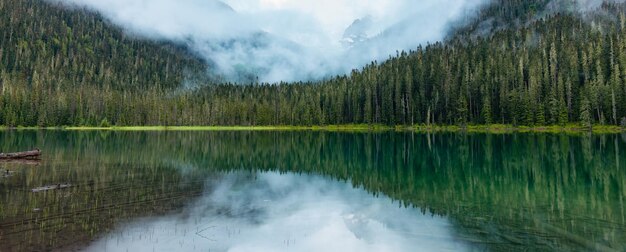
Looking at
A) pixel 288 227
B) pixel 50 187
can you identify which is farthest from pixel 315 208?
pixel 50 187

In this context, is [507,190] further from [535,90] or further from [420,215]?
[535,90]

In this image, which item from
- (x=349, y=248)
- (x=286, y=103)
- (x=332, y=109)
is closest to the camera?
(x=349, y=248)

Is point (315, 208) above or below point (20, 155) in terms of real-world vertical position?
below

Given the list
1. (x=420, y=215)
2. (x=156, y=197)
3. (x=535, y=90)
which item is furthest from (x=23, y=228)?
(x=535, y=90)

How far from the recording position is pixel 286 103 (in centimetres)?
18950

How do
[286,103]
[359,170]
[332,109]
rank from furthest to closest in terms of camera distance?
1. [286,103]
2. [332,109]
3. [359,170]

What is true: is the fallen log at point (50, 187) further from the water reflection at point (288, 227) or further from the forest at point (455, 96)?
the forest at point (455, 96)

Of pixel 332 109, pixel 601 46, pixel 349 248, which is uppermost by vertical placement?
pixel 601 46

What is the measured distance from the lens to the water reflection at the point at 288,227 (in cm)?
1415

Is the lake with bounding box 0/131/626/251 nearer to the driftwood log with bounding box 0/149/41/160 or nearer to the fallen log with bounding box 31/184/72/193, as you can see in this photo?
the fallen log with bounding box 31/184/72/193

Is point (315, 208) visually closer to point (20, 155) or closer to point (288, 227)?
point (288, 227)

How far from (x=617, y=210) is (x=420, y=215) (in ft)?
27.9

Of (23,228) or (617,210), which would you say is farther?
(617,210)

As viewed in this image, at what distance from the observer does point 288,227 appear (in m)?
16.8
